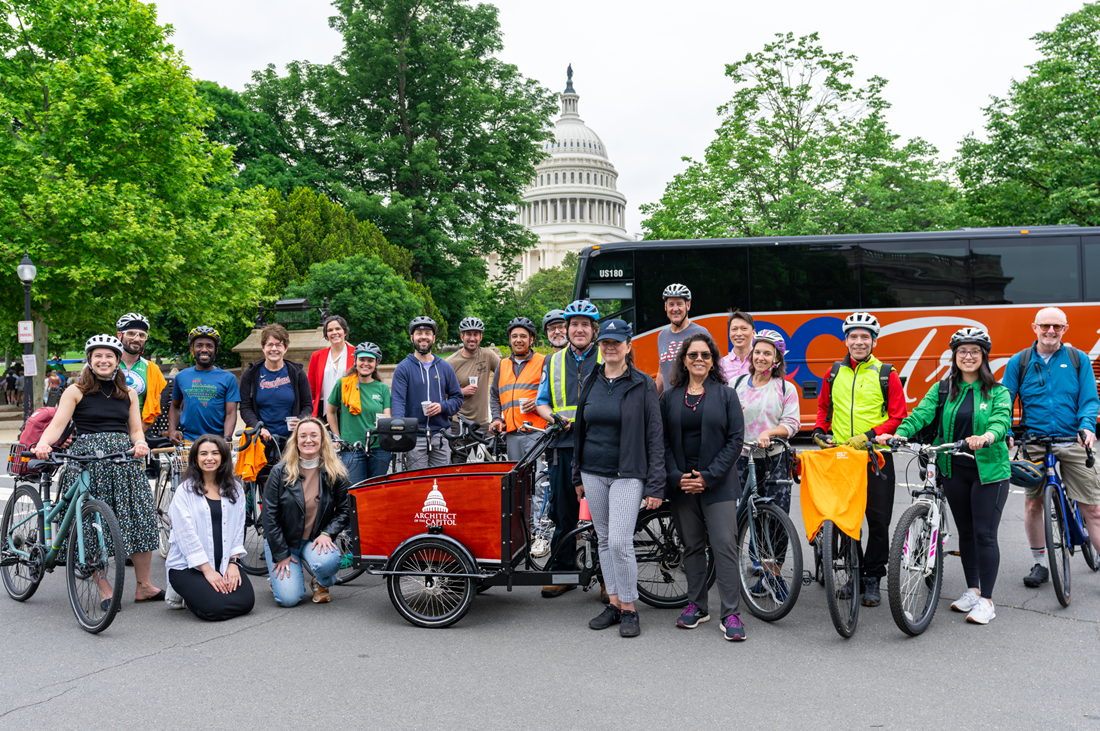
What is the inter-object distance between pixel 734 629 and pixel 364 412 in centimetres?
374

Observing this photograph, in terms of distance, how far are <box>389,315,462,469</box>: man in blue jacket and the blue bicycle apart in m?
4.60

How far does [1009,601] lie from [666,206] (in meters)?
27.5

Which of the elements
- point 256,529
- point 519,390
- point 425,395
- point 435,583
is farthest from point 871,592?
point 256,529

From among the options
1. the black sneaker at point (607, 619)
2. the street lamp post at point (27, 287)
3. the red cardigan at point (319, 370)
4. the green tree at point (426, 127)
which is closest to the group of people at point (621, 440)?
the black sneaker at point (607, 619)

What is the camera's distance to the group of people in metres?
5.04

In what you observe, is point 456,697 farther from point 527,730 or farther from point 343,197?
point 343,197

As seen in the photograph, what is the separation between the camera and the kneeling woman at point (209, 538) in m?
5.48

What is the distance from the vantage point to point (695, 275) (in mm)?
14555

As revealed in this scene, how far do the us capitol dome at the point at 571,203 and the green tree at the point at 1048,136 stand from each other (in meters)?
88.8

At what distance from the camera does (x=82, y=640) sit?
5.10 m

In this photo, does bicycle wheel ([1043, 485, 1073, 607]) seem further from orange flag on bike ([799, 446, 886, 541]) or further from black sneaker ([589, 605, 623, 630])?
black sneaker ([589, 605, 623, 630])

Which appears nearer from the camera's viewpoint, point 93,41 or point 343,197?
point 93,41

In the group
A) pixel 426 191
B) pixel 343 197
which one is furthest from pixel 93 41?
pixel 426 191

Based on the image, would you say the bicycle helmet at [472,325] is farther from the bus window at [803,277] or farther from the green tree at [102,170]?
the green tree at [102,170]
